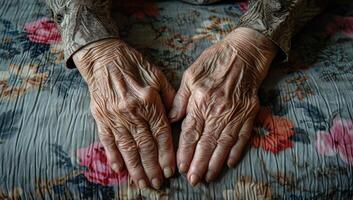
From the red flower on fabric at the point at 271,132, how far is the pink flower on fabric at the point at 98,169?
276mm

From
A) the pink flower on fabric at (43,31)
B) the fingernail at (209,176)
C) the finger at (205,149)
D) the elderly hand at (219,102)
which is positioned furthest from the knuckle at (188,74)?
the pink flower on fabric at (43,31)

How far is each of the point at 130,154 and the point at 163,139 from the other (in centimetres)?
7

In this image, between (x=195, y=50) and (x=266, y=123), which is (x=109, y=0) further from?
(x=266, y=123)

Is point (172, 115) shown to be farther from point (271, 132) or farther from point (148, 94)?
point (271, 132)

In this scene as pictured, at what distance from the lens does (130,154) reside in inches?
29.6

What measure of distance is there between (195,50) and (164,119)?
253mm

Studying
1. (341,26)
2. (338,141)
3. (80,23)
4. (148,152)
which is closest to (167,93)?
(148,152)

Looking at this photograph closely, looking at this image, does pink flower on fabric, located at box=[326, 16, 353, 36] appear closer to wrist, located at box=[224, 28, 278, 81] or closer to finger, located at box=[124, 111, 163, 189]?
wrist, located at box=[224, 28, 278, 81]

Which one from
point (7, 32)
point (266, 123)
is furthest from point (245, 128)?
point (7, 32)

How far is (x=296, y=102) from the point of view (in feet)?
2.75

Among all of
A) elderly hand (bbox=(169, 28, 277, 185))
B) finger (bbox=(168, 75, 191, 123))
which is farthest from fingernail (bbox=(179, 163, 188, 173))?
finger (bbox=(168, 75, 191, 123))

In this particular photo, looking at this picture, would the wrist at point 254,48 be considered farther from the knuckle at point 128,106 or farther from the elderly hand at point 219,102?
the knuckle at point 128,106

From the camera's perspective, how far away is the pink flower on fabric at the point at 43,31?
1.00 m

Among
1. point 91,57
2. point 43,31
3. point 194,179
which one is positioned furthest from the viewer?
point 43,31
